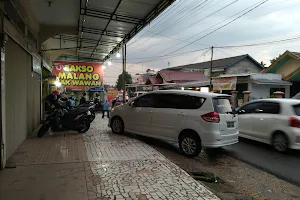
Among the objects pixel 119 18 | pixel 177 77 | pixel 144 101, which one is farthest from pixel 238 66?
pixel 144 101

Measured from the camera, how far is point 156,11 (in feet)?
27.1

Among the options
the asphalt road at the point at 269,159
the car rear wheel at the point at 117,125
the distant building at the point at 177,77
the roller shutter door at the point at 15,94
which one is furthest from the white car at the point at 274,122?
the distant building at the point at 177,77

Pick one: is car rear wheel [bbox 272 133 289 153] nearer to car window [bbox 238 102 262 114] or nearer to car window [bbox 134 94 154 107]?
car window [bbox 238 102 262 114]

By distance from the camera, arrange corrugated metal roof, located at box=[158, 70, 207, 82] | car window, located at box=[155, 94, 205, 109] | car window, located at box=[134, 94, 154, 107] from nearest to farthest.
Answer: car window, located at box=[155, 94, 205, 109] < car window, located at box=[134, 94, 154, 107] < corrugated metal roof, located at box=[158, 70, 207, 82]

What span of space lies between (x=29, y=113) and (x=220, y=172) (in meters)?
6.43

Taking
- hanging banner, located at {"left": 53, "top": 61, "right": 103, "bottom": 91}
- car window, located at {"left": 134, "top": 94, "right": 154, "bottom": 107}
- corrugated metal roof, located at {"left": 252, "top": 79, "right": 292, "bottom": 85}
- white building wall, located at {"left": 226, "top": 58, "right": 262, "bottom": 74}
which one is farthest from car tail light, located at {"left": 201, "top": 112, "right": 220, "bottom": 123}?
white building wall, located at {"left": 226, "top": 58, "right": 262, "bottom": 74}

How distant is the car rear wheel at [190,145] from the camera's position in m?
7.15

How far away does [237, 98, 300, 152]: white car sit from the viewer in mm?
7727

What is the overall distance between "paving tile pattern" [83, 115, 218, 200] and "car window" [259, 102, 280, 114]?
417 centimetres

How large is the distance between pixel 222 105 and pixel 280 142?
2294mm

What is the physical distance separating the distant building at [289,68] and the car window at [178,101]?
16.9 metres

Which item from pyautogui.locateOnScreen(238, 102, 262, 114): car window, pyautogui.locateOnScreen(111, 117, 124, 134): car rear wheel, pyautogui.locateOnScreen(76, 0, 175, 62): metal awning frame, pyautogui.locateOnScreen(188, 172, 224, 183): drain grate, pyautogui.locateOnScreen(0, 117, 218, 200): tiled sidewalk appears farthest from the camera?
pyautogui.locateOnScreen(111, 117, 124, 134): car rear wheel

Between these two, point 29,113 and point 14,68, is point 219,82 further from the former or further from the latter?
point 14,68

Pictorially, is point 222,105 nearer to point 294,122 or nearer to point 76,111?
point 294,122
